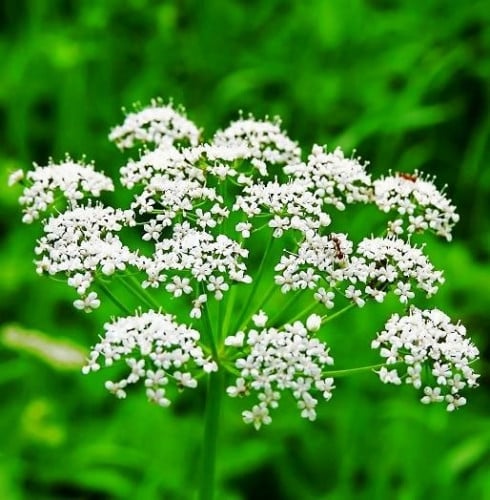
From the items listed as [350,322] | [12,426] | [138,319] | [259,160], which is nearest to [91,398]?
[12,426]

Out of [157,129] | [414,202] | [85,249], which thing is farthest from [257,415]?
[157,129]

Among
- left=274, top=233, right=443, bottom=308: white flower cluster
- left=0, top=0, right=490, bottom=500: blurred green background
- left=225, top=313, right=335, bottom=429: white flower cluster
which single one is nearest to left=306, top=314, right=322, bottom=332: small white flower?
left=225, top=313, right=335, bottom=429: white flower cluster

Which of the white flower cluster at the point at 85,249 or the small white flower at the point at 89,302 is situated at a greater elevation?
the white flower cluster at the point at 85,249

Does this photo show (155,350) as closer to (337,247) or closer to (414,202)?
(337,247)

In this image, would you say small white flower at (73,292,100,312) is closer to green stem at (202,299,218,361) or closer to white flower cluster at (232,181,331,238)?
green stem at (202,299,218,361)

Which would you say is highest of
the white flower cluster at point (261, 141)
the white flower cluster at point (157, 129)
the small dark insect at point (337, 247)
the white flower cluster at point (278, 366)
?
the white flower cluster at point (157, 129)

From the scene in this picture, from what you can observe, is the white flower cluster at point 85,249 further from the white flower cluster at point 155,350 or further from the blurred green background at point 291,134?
the blurred green background at point 291,134

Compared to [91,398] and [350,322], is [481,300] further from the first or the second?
[91,398]

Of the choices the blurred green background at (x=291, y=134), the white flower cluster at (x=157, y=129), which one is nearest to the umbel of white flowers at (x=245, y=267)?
the white flower cluster at (x=157, y=129)
